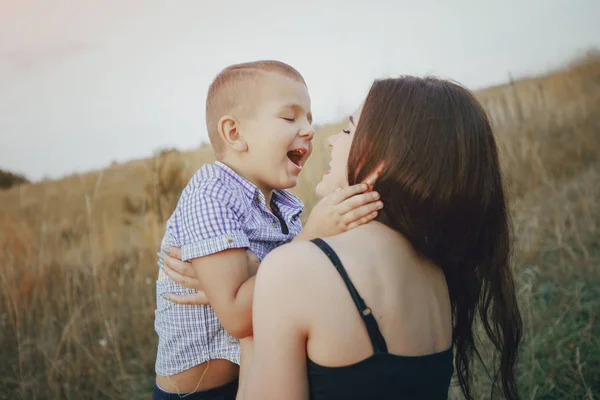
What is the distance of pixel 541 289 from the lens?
150 inches

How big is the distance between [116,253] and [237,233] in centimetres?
441

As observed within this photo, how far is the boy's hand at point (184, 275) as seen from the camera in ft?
5.78

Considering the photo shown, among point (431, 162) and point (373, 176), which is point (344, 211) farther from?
point (431, 162)

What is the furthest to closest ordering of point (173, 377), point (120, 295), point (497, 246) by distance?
point (120, 295) → point (173, 377) → point (497, 246)

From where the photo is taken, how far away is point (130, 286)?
4383mm

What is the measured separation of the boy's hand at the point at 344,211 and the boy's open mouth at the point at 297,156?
584 millimetres

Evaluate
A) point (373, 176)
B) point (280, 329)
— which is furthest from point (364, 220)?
point (280, 329)

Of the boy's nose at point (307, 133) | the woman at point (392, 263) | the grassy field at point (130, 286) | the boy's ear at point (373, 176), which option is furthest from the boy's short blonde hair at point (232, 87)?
the grassy field at point (130, 286)

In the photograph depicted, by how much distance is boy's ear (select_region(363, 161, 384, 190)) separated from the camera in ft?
4.31

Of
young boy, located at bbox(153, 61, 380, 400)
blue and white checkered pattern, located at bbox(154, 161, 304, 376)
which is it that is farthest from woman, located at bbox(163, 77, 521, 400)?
blue and white checkered pattern, located at bbox(154, 161, 304, 376)

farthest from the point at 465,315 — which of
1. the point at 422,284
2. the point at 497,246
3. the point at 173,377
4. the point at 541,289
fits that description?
the point at 541,289

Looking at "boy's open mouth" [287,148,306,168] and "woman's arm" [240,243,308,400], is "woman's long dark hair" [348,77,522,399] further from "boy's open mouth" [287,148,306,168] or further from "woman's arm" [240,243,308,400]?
"boy's open mouth" [287,148,306,168]

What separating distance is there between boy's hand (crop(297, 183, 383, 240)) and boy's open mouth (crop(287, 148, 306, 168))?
58 cm

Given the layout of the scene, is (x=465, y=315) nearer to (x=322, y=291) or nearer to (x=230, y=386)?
(x=322, y=291)
